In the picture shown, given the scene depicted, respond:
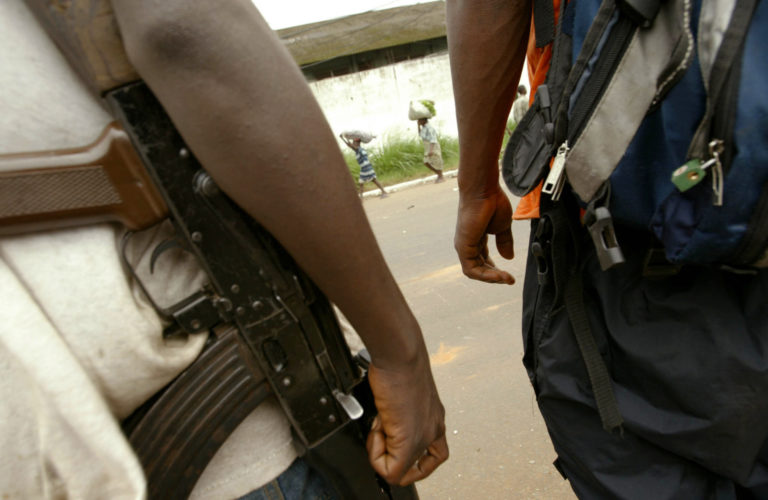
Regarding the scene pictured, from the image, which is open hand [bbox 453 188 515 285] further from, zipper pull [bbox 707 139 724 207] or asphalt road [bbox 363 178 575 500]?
asphalt road [bbox 363 178 575 500]

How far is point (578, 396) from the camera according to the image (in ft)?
3.43

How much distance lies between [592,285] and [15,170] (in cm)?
104

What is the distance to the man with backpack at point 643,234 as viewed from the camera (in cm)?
70

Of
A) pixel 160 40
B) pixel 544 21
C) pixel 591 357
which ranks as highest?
pixel 160 40

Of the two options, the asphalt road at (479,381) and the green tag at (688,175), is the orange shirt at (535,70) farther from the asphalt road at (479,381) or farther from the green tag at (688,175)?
the asphalt road at (479,381)

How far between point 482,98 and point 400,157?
388 inches

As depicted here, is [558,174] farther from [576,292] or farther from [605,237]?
[576,292]

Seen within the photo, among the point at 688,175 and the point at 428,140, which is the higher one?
the point at 688,175

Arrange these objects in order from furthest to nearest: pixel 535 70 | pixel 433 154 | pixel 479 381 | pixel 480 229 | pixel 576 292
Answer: pixel 433 154, pixel 479 381, pixel 480 229, pixel 535 70, pixel 576 292

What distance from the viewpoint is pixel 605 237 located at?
878 mm

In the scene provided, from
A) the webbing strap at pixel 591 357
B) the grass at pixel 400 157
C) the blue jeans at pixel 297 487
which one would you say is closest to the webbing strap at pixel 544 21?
the webbing strap at pixel 591 357

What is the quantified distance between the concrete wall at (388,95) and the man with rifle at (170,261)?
11176mm

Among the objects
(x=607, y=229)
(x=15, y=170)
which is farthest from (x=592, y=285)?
(x=15, y=170)

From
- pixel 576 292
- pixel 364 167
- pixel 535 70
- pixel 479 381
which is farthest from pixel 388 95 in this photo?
pixel 576 292
